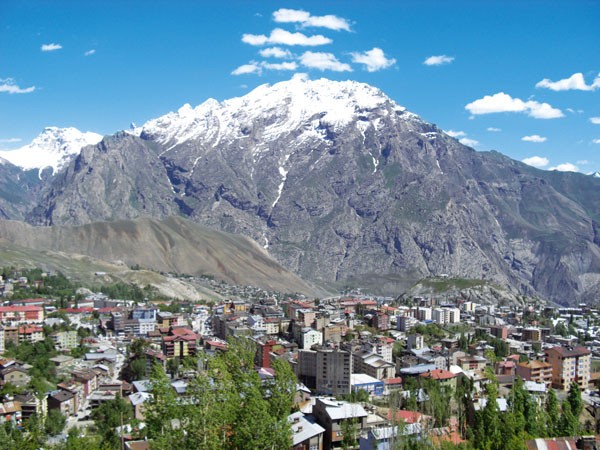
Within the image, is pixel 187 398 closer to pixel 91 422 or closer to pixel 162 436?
pixel 162 436

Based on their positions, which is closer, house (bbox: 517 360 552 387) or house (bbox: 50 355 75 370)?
house (bbox: 517 360 552 387)

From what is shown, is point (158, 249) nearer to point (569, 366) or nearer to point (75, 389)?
point (75, 389)

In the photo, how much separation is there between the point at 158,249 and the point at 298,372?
4881 inches

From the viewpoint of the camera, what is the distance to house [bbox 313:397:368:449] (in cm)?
2950

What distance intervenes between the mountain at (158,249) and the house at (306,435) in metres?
128

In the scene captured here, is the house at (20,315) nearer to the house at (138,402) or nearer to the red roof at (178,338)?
the red roof at (178,338)

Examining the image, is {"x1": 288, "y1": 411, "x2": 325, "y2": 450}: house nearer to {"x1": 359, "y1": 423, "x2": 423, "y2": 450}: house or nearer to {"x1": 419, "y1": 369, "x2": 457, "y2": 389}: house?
{"x1": 359, "y1": 423, "x2": 423, "y2": 450}: house

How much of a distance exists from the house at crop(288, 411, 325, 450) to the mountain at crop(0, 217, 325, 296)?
421ft

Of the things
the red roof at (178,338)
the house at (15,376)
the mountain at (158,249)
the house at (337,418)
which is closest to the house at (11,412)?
the house at (15,376)

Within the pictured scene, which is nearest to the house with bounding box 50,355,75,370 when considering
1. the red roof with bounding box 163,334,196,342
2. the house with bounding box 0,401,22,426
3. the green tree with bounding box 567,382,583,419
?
the red roof with bounding box 163,334,196,342

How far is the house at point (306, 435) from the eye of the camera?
92.5ft

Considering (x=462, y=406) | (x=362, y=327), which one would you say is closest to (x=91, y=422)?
(x=462, y=406)

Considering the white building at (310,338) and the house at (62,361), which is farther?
the white building at (310,338)

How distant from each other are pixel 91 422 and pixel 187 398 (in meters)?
24.4
